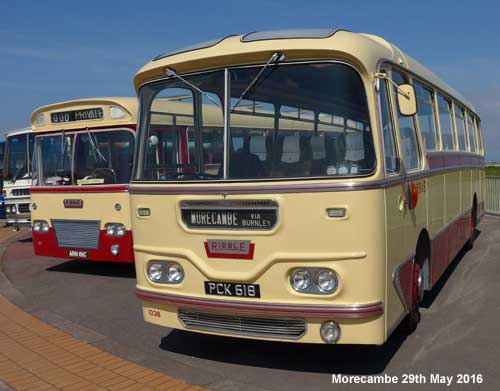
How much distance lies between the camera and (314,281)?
4.53m

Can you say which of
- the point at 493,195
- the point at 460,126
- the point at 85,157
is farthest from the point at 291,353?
the point at 493,195

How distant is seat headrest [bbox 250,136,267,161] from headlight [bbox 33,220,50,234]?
5938 millimetres

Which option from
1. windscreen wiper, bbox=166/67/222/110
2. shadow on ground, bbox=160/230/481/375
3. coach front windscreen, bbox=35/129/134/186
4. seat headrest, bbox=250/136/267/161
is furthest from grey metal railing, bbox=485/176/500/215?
windscreen wiper, bbox=166/67/222/110

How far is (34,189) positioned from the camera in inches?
386

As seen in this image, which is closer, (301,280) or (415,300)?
(301,280)

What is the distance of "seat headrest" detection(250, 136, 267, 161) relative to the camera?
190 inches

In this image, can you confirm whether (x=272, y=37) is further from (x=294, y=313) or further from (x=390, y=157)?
(x=294, y=313)

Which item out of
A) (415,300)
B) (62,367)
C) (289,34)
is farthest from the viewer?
(415,300)

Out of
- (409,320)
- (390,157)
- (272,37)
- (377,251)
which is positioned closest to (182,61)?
(272,37)

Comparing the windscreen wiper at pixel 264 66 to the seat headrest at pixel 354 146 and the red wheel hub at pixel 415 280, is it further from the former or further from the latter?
the red wheel hub at pixel 415 280

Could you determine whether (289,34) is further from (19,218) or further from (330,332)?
(19,218)

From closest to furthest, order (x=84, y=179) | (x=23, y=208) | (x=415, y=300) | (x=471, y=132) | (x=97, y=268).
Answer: (x=415, y=300), (x=84, y=179), (x=97, y=268), (x=471, y=132), (x=23, y=208)

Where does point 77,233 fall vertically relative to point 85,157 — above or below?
below

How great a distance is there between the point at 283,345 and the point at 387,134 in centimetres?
229
